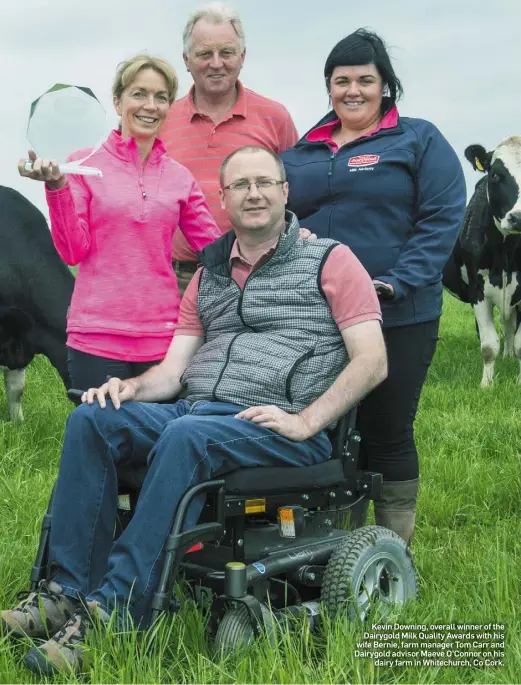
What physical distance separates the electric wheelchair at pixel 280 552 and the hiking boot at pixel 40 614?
0.15 m

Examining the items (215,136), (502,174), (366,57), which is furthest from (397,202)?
(502,174)

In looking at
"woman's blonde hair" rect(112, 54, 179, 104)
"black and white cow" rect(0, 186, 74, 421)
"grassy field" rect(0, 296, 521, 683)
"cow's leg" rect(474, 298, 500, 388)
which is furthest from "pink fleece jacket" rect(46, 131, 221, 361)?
"cow's leg" rect(474, 298, 500, 388)

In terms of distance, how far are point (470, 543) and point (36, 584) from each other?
1.89 meters

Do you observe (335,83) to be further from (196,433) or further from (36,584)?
(36,584)

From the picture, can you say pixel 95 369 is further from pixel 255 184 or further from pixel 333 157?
pixel 333 157

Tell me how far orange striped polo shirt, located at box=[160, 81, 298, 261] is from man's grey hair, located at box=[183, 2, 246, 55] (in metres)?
0.23

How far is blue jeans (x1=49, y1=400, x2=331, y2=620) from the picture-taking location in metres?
2.71

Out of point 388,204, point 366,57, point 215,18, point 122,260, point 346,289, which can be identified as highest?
point 215,18

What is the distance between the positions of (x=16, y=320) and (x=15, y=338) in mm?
213

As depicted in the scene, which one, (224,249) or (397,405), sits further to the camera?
(397,405)

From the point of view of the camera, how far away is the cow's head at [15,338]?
673 centimetres

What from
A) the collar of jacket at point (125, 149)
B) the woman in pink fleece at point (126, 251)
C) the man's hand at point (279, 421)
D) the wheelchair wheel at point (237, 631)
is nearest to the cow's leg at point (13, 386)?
the woman in pink fleece at point (126, 251)

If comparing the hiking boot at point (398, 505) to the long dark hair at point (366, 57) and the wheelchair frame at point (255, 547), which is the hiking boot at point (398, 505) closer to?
the wheelchair frame at point (255, 547)

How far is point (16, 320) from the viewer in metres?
6.75
